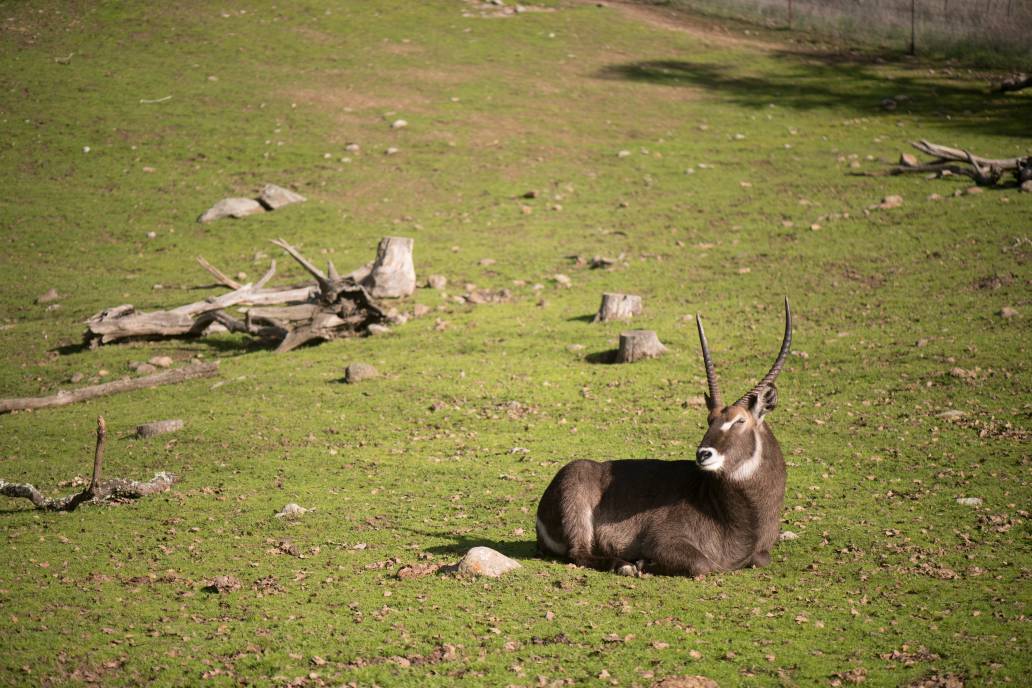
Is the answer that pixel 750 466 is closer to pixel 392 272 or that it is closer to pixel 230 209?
pixel 392 272

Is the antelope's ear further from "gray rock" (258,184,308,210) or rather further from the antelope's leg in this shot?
"gray rock" (258,184,308,210)

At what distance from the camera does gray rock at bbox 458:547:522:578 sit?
24.3 feet

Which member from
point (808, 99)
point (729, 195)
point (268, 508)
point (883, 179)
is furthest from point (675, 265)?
point (808, 99)

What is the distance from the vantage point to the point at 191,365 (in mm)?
14758

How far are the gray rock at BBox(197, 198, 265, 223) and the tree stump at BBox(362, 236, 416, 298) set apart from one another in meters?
5.74

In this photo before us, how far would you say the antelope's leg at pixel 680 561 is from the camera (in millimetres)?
7434

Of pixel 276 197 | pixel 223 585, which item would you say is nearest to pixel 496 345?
pixel 223 585

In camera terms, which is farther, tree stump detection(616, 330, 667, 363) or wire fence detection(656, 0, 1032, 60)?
wire fence detection(656, 0, 1032, 60)

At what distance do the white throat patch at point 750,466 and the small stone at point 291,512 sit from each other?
383 centimetres

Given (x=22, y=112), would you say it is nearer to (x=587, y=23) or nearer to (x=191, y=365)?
(x=191, y=365)

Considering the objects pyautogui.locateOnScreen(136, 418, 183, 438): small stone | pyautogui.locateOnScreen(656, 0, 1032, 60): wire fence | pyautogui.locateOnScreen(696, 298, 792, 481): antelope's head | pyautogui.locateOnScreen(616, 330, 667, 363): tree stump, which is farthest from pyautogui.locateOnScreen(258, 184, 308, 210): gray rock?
pyautogui.locateOnScreen(656, 0, 1032, 60): wire fence

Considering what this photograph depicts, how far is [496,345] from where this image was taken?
15047 millimetres

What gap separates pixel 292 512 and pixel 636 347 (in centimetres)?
610

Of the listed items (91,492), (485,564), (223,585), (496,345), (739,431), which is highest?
(739,431)
